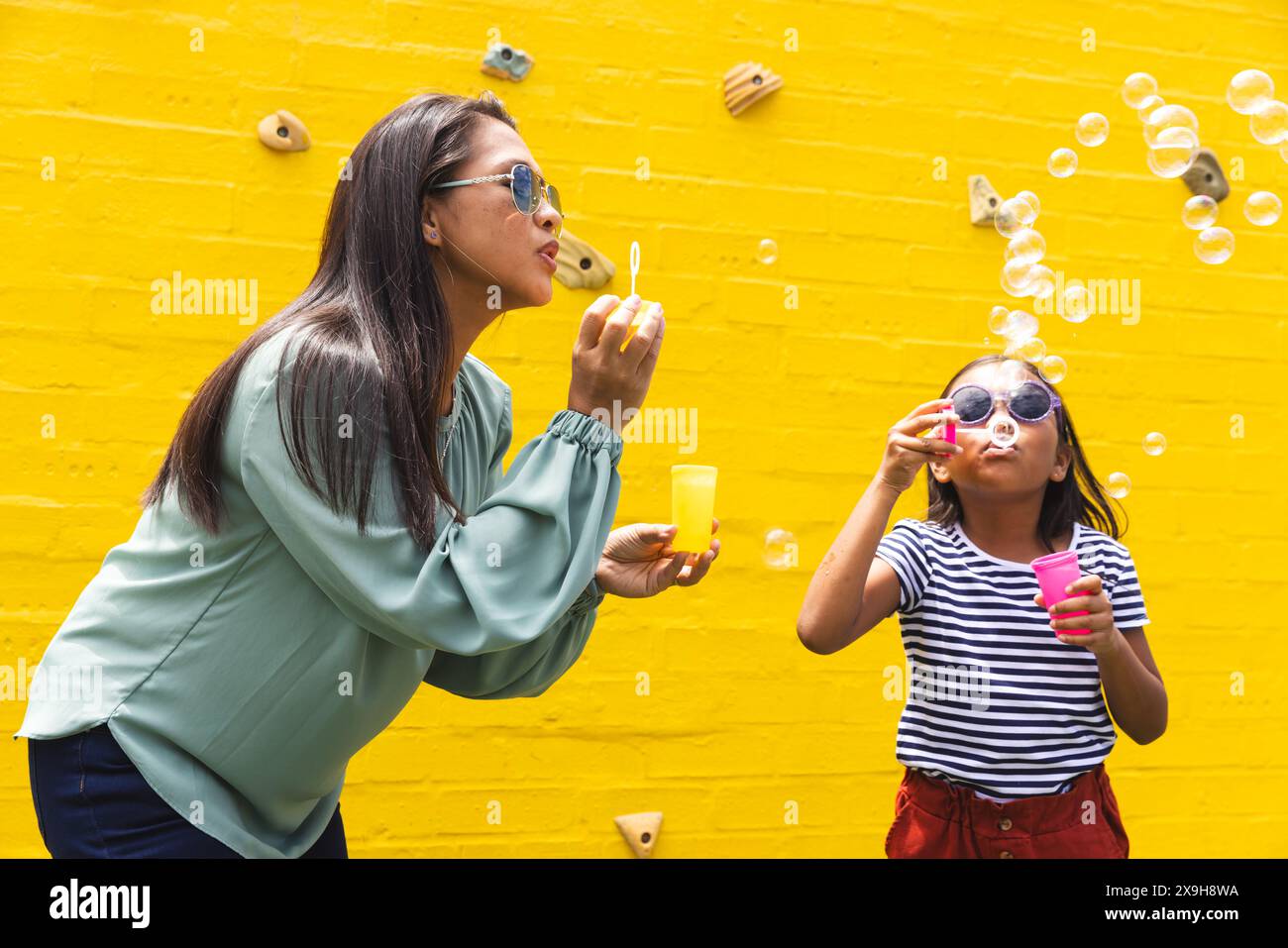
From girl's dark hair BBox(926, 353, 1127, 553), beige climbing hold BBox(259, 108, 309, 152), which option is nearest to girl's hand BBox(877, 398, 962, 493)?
girl's dark hair BBox(926, 353, 1127, 553)

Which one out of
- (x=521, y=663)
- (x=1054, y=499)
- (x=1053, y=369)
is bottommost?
(x=521, y=663)

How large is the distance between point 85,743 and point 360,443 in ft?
1.56

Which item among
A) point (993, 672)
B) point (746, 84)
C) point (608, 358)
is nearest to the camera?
point (608, 358)

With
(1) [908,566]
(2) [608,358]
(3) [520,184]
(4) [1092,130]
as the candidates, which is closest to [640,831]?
(1) [908,566]

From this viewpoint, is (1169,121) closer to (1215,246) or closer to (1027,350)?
(1215,246)

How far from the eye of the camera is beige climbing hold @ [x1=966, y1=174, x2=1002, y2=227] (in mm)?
3092

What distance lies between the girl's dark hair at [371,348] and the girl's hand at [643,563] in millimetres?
360

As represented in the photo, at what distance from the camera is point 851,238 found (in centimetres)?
304

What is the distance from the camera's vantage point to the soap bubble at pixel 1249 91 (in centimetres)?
274

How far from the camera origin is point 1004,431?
2021 millimetres

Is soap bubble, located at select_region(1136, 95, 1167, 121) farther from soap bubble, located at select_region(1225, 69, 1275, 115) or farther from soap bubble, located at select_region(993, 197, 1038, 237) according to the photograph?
soap bubble, located at select_region(993, 197, 1038, 237)

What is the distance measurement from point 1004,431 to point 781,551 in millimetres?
819

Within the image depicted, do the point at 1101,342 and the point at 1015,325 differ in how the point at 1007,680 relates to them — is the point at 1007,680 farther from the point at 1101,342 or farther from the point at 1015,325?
the point at 1101,342

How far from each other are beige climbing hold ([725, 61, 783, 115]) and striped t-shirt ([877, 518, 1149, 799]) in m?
1.30
